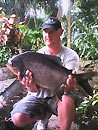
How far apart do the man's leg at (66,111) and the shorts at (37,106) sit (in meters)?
0.07

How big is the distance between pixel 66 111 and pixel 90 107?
1018 mm

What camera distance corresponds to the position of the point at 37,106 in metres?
1.65

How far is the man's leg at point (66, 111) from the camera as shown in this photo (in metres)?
1.51

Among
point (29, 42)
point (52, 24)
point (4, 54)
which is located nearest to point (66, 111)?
point (52, 24)

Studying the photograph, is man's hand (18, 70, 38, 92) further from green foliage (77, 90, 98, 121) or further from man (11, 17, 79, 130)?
green foliage (77, 90, 98, 121)

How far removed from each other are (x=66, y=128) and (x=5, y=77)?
2686 mm

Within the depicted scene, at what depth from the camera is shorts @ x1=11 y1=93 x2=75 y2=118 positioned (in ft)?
5.24

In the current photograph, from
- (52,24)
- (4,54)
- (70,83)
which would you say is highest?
(52,24)

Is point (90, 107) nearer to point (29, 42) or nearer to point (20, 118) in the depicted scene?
point (20, 118)

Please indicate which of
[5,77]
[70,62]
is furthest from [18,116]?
[5,77]

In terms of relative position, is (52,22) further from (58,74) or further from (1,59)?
(1,59)

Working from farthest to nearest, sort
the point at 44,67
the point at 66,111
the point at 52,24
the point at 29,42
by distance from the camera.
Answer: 1. the point at 29,42
2. the point at 52,24
3. the point at 66,111
4. the point at 44,67

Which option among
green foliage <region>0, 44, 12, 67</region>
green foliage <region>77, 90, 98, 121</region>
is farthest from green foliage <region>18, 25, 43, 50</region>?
green foliage <region>77, 90, 98, 121</region>

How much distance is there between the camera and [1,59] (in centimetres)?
433
